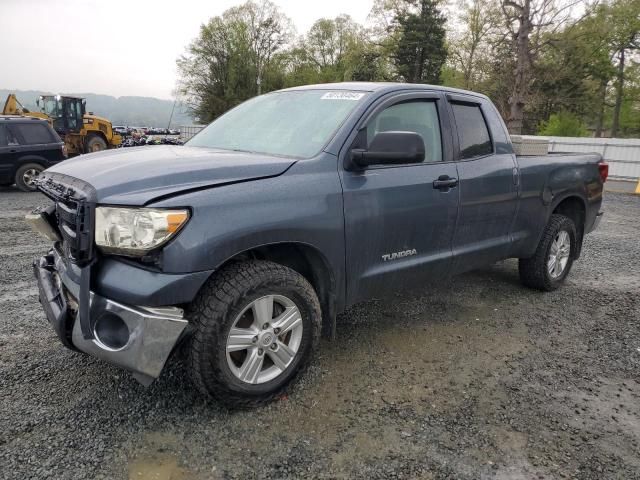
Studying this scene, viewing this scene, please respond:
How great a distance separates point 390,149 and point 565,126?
36903mm

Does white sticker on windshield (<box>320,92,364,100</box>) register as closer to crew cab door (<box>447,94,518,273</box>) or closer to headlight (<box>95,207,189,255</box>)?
crew cab door (<box>447,94,518,273</box>)

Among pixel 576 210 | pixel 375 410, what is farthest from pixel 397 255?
pixel 576 210

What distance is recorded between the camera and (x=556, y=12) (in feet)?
70.0

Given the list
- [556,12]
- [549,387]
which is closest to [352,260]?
[549,387]

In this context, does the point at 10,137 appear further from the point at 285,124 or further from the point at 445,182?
the point at 445,182

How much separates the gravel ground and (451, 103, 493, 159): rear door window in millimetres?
1390

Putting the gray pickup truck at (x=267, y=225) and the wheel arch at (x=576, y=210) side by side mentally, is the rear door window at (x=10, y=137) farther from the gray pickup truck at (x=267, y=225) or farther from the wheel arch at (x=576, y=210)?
the wheel arch at (x=576, y=210)

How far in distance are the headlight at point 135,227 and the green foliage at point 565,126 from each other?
3672 centimetres

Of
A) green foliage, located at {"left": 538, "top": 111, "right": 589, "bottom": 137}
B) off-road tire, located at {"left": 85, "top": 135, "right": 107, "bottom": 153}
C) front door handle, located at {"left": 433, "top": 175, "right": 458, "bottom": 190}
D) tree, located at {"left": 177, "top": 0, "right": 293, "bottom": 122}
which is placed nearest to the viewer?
front door handle, located at {"left": 433, "top": 175, "right": 458, "bottom": 190}

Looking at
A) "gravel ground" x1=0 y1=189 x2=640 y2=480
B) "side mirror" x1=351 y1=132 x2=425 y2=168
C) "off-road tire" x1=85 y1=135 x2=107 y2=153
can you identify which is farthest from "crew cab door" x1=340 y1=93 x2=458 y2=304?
"off-road tire" x1=85 y1=135 x2=107 y2=153

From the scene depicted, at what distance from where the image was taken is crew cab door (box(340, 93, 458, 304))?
290cm

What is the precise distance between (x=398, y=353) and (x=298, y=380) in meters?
0.87

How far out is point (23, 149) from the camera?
35.4 ft

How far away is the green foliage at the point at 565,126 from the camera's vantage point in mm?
34156
